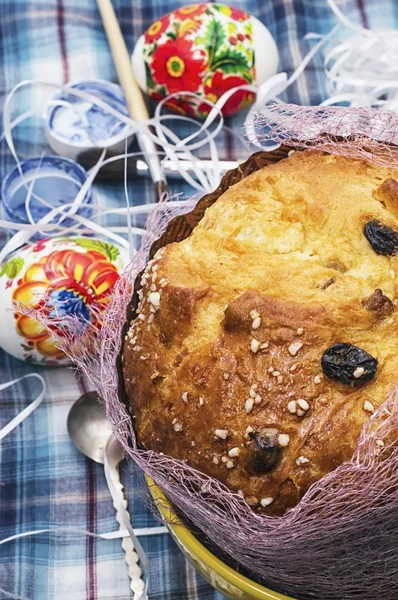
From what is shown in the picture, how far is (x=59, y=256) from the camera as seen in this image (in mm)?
1969

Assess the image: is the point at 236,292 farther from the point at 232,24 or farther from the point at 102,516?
the point at 232,24

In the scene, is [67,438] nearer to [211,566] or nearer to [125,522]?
[125,522]

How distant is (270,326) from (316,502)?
27cm

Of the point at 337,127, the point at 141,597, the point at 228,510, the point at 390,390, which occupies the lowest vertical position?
the point at 141,597

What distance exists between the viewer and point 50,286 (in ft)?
6.26

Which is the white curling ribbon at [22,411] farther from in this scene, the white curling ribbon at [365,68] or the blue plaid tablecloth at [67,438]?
the white curling ribbon at [365,68]

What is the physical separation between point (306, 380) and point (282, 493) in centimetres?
18

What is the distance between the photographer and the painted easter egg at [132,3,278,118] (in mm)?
2391

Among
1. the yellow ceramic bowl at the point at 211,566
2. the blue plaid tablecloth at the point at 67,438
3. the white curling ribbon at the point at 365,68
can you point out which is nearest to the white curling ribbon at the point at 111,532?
the blue plaid tablecloth at the point at 67,438

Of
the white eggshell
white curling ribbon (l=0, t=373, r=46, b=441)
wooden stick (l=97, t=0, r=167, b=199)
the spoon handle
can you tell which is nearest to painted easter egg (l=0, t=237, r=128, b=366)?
white curling ribbon (l=0, t=373, r=46, b=441)

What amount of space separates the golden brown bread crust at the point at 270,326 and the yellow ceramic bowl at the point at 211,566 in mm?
162

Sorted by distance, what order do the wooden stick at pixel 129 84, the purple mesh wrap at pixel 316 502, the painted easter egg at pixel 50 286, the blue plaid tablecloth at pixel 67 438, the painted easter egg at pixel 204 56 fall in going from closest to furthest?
the purple mesh wrap at pixel 316 502 < the blue plaid tablecloth at pixel 67 438 < the painted easter egg at pixel 50 286 < the wooden stick at pixel 129 84 < the painted easter egg at pixel 204 56

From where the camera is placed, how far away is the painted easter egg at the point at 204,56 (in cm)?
239

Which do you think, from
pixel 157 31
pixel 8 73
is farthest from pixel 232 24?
pixel 8 73
